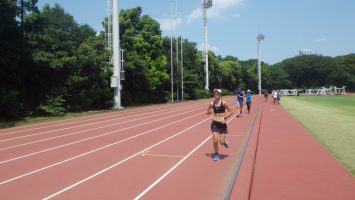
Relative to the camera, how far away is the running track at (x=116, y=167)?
6.73m

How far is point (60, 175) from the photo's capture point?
798 centimetres

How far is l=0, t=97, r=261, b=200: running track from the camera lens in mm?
6730

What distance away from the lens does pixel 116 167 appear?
28.5ft

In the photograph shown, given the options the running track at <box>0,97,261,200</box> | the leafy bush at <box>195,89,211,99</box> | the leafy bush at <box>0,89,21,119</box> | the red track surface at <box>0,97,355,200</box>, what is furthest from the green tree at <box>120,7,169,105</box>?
the red track surface at <box>0,97,355,200</box>

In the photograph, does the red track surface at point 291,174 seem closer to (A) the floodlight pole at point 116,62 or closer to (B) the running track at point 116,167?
(B) the running track at point 116,167

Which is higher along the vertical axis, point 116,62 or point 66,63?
point 116,62

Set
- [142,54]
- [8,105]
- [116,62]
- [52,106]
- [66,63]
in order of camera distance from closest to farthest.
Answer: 1. [8,105]
2. [52,106]
3. [66,63]
4. [116,62]
5. [142,54]

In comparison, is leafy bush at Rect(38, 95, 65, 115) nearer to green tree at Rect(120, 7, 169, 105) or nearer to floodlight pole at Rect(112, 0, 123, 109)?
floodlight pole at Rect(112, 0, 123, 109)

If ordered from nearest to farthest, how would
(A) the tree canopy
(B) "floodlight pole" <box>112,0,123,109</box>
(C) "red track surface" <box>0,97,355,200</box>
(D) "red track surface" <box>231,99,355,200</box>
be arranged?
(D) "red track surface" <box>231,99,355,200</box>
(C) "red track surface" <box>0,97,355,200</box>
(A) the tree canopy
(B) "floodlight pole" <box>112,0,123,109</box>

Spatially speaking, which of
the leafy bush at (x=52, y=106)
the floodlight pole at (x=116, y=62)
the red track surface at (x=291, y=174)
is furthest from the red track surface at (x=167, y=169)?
the floodlight pole at (x=116, y=62)

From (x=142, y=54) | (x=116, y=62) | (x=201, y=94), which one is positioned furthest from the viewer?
(x=201, y=94)

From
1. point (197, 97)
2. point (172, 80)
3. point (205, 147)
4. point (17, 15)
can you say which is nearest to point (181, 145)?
point (205, 147)

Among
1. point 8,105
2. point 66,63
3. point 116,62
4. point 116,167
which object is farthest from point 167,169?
point 116,62

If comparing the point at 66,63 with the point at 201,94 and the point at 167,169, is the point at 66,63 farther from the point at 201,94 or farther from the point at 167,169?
the point at 201,94
